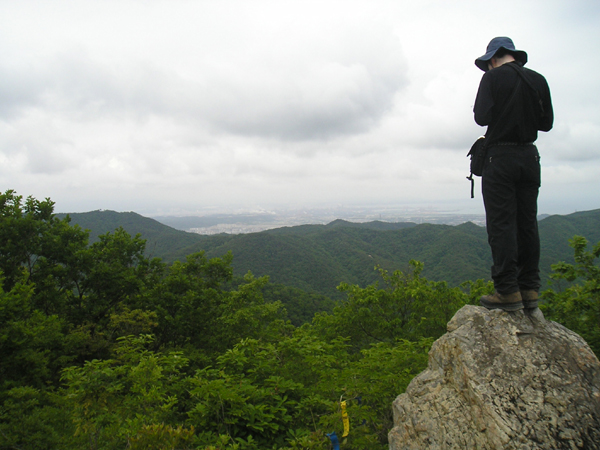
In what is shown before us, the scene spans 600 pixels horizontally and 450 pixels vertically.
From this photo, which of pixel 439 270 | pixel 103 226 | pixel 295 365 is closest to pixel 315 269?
pixel 439 270

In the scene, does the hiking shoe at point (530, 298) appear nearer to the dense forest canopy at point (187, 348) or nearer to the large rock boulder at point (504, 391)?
the large rock boulder at point (504, 391)

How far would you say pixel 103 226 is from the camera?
429 feet

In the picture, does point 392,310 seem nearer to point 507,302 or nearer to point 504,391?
point 507,302

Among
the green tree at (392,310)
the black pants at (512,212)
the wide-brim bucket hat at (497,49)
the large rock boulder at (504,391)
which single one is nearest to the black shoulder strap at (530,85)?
the wide-brim bucket hat at (497,49)

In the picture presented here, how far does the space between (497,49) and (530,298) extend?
2.89 metres

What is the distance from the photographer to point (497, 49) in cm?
352

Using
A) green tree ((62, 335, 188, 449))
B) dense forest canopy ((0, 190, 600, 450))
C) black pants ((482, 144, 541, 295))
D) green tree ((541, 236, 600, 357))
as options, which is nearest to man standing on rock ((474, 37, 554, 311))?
black pants ((482, 144, 541, 295))

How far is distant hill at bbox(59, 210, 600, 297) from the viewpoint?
81.5 m

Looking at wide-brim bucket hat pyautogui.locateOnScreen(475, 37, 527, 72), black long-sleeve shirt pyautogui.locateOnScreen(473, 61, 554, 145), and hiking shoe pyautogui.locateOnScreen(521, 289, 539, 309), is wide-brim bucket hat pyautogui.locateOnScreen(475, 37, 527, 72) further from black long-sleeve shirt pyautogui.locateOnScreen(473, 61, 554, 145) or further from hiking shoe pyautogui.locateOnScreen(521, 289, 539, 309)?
hiking shoe pyautogui.locateOnScreen(521, 289, 539, 309)

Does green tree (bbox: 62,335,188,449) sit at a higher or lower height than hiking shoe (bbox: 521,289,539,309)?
lower

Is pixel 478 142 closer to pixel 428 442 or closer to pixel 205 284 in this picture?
pixel 428 442

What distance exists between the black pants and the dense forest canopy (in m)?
2.61

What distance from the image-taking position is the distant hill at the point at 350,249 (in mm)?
81500

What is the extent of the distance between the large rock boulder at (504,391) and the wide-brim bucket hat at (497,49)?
2948 millimetres
